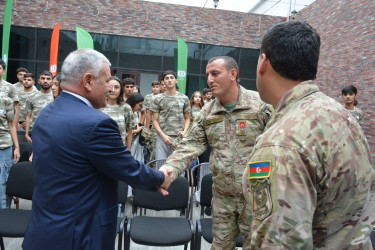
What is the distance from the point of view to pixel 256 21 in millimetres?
13383

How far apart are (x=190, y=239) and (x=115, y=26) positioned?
11.2 meters

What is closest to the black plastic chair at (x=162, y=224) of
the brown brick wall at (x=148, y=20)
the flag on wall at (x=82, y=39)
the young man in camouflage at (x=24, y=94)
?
the young man in camouflage at (x=24, y=94)

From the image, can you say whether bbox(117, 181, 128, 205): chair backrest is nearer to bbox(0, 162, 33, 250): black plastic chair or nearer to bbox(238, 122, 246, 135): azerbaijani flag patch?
bbox(0, 162, 33, 250): black plastic chair

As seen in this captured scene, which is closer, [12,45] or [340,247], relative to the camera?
[340,247]

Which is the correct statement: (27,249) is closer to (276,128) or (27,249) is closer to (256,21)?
(276,128)

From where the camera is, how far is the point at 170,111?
15.6 ft

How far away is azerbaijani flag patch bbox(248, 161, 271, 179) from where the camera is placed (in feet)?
2.79

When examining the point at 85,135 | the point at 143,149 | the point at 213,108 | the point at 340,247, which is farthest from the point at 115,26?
the point at 340,247

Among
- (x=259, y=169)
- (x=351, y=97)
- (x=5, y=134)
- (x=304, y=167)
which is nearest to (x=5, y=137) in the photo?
(x=5, y=134)

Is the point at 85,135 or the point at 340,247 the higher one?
the point at 85,135

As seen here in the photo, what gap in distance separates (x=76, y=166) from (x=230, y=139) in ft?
3.73

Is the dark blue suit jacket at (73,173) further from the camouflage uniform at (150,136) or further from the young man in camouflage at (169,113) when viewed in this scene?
the camouflage uniform at (150,136)

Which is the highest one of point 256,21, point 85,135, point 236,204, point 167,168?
point 256,21

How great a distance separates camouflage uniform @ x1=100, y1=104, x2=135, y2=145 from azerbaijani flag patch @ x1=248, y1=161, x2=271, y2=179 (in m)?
3.17
